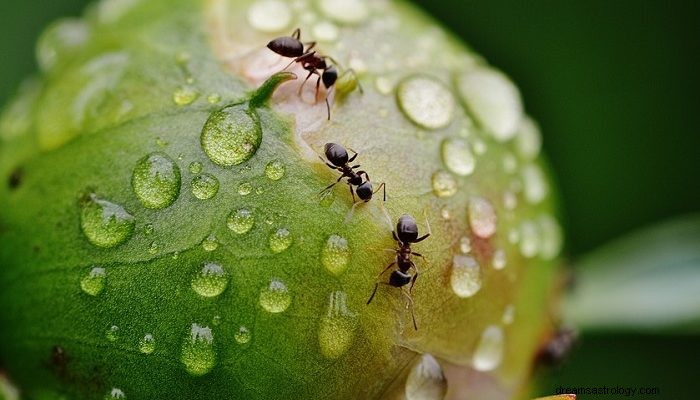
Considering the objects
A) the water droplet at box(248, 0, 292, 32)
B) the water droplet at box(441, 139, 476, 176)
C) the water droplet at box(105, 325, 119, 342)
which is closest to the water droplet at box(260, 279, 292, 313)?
the water droplet at box(105, 325, 119, 342)

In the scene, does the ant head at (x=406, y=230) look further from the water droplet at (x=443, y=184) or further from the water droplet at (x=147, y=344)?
the water droplet at (x=147, y=344)

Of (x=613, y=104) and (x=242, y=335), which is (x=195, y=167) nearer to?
(x=242, y=335)

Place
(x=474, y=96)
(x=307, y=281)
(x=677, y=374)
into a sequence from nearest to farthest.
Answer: (x=307, y=281)
(x=474, y=96)
(x=677, y=374)

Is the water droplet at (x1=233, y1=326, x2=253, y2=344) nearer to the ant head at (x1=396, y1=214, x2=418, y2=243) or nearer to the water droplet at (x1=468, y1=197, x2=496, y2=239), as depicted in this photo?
the ant head at (x1=396, y1=214, x2=418, y2=243)

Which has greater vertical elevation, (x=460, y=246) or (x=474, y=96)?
(x=474, y=96)

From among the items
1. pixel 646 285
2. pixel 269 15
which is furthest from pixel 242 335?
pixel 646 285

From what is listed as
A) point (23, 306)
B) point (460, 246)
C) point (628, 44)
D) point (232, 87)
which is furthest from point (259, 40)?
point (628, 44)

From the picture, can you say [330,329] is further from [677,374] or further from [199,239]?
[677,374]
